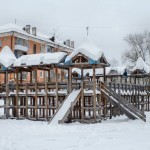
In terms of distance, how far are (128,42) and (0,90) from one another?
53332 millimetres

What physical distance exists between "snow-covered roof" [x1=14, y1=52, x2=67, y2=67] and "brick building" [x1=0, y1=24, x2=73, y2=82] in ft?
86.6

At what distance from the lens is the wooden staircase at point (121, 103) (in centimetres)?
1647

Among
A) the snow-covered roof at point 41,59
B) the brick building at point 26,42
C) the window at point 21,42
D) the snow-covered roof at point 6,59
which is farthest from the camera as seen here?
the window at point 21,42

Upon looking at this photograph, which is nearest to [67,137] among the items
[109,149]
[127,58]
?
[109,149]

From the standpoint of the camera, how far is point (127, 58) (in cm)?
7038

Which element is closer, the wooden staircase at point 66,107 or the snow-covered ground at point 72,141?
the snow-covered ground at point 72,141

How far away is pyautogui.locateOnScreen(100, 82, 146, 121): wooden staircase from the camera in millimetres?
16469

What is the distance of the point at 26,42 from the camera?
55281 millimetres

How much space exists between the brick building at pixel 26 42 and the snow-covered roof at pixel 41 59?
26410mm

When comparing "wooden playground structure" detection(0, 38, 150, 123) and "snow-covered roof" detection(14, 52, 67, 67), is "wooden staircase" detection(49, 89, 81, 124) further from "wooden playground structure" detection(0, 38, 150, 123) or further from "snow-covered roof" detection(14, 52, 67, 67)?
"snow-covered roof" detection(14, 52, 67, 67)

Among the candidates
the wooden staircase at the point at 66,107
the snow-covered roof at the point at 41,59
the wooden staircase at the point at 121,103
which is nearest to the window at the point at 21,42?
the snow-covered roof at the point at 41,59

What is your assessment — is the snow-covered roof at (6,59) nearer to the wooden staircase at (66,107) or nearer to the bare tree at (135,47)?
the wooden staircase at (66,107)

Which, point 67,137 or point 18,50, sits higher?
point 18,50

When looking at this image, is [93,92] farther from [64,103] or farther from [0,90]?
[0,90]
